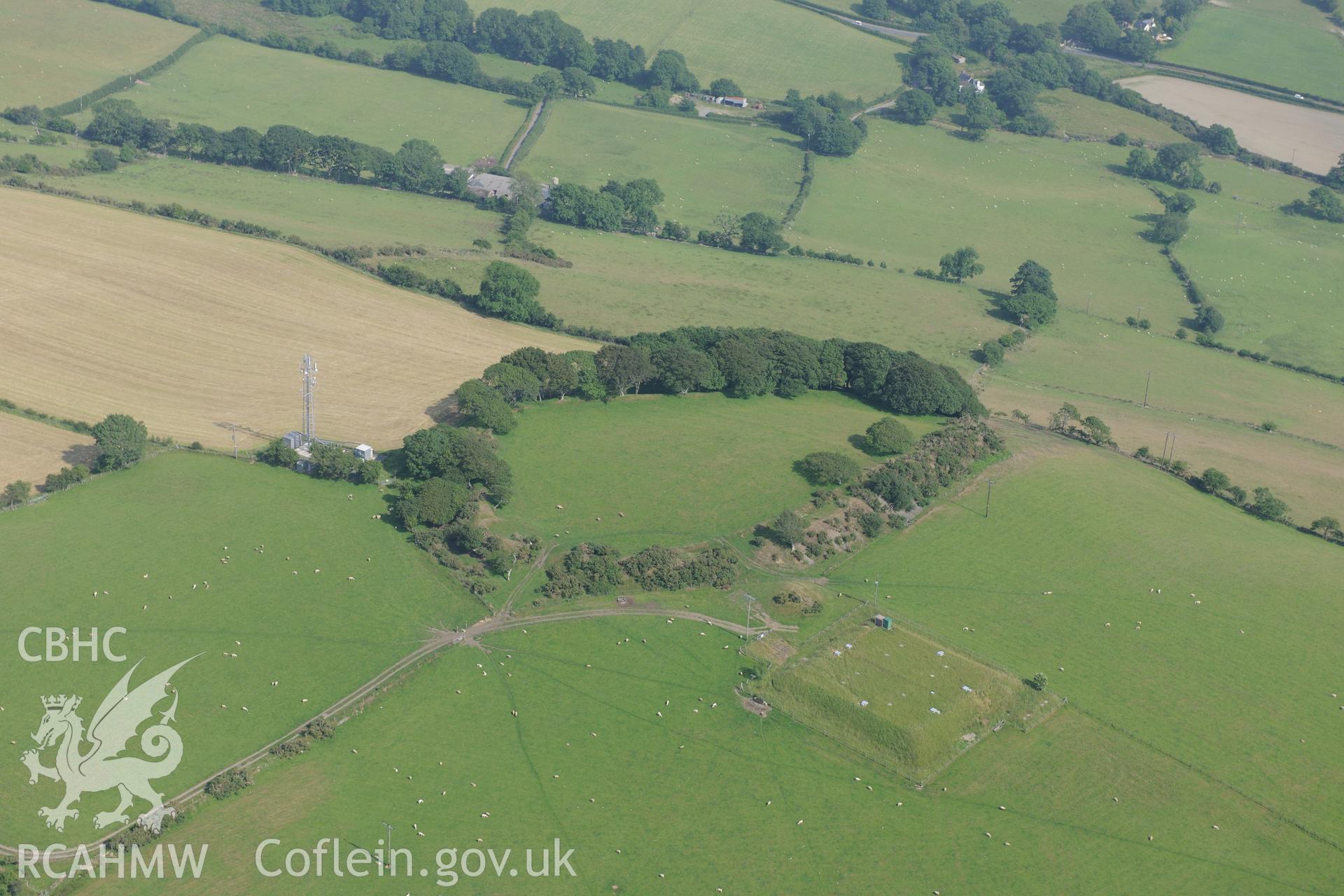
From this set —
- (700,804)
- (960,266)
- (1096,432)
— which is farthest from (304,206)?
(700,804)

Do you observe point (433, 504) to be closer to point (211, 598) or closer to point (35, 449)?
point (211, 598)

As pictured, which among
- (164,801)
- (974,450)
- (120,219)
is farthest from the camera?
(120,219)

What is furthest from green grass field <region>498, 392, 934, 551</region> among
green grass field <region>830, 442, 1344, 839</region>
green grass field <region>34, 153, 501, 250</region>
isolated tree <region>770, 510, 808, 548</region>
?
green grass field <region>34, 153, 501, 250</region>

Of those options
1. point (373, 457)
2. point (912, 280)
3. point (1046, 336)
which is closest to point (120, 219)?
point (373, 457)

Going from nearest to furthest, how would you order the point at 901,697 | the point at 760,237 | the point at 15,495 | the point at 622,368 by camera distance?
the point at 901,697 → the point at 15,495 → the point at 622,368 → the point at 760,237

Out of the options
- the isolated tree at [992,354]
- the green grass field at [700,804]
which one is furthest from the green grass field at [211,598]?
the isolated tree at [992,354]

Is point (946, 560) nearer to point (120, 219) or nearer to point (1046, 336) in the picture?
point (1046, 336)
